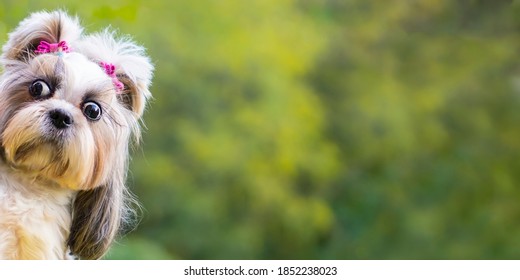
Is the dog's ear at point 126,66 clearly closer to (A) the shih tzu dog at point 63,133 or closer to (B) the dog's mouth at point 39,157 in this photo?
(A) the shih tzu dog at point 63,133

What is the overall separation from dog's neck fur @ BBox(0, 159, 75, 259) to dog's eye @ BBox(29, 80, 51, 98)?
13 centimetres

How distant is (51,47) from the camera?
52.1 inches

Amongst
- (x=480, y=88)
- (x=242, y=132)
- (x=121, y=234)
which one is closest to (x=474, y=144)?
(x=480, y=88)

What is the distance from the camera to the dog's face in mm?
1263

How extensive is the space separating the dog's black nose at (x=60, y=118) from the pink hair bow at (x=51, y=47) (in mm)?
122

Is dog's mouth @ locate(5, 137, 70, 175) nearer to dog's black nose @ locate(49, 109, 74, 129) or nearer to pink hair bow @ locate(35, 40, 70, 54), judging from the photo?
dog's black nose @ locate(49, 109, 74, 129)

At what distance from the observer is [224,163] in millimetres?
2756

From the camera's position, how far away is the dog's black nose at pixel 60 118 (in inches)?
49.8

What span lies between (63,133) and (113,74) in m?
0.15

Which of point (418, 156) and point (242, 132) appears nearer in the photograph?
point (242, 132)

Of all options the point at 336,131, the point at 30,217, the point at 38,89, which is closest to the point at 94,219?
the point at 30,217

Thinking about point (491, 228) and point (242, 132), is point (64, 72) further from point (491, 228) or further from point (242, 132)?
point (491, 228)

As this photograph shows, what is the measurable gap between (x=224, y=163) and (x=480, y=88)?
1.05 m

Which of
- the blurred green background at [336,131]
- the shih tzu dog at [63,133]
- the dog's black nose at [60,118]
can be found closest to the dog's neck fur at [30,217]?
the shih tzu dog at [63,133]
